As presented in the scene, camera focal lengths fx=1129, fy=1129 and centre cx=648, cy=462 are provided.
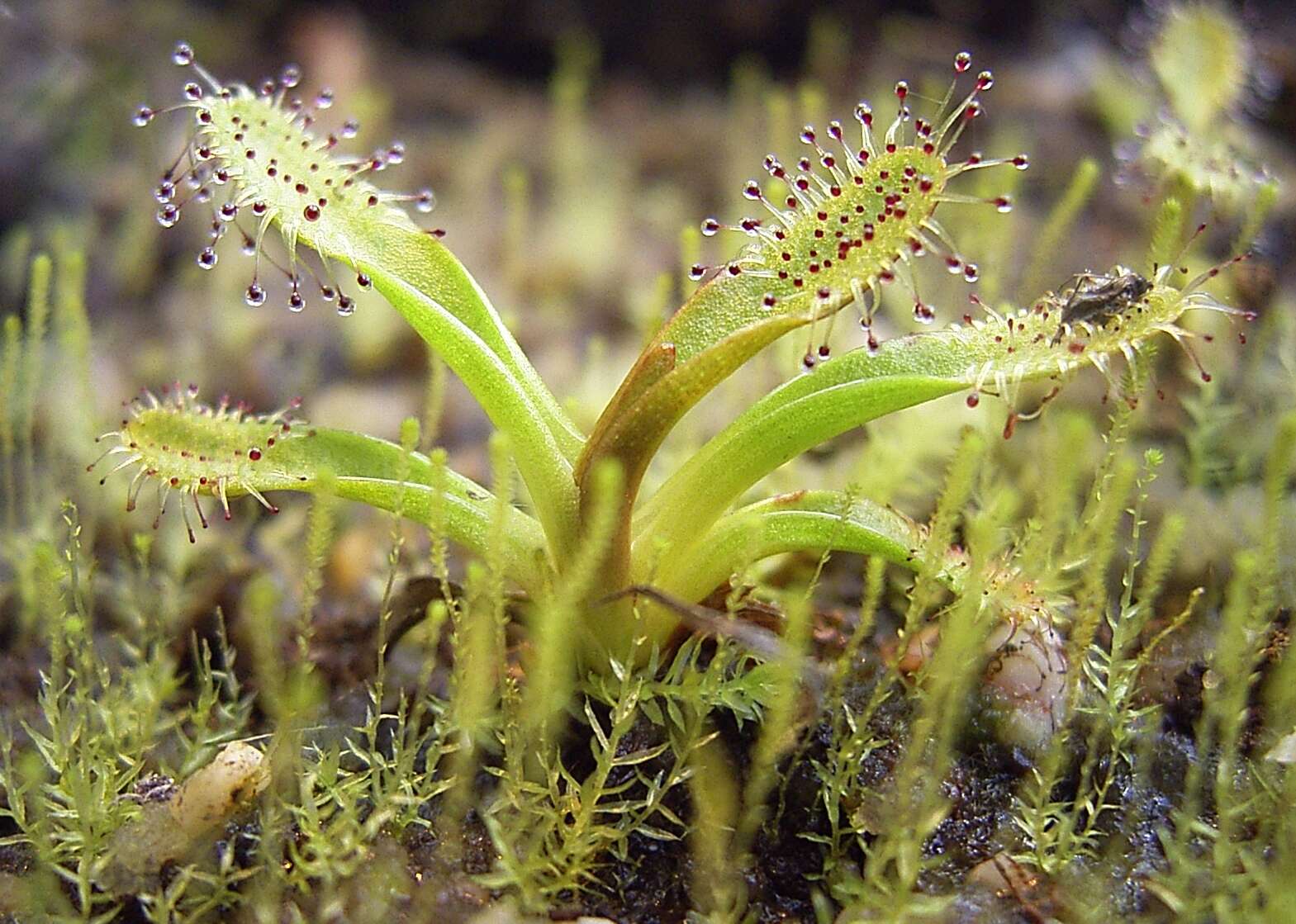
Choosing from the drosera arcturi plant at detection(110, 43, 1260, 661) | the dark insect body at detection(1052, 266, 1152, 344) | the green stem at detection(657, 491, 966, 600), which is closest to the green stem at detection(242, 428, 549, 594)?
the drosera arcturi plant at detection(110, 43, 1260, 661)

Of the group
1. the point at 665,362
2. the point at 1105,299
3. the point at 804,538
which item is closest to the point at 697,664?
the point at 804,538

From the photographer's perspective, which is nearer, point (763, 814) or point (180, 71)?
point (763, 814)

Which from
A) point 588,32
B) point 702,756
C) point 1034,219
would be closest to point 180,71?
point 588,32

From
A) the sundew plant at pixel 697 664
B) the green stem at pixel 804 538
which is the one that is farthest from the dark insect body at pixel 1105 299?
the green stem at pixel 804 538

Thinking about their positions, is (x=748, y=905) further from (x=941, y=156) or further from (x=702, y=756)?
(x=941, y=156)

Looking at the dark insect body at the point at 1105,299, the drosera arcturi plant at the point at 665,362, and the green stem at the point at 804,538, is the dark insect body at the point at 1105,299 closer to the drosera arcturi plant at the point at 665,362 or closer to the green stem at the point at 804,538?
the drosera arcturi plant at the point at 665,362

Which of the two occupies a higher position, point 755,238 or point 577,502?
point 755,238

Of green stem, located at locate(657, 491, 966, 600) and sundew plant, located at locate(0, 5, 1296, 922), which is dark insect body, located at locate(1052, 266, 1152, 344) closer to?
sundew plant, located at locate(0, 5, 1296, 922)
